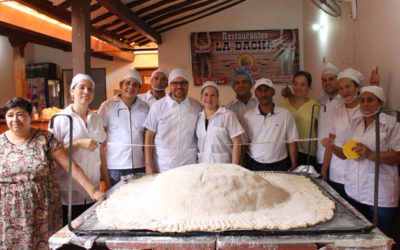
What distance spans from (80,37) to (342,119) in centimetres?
262

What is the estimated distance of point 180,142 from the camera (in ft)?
8.96

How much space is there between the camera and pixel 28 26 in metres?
5.16

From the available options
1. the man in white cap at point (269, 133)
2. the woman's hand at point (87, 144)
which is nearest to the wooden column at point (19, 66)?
the woman's hand at point (87, 144)

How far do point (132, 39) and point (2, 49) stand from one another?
4.26 metres

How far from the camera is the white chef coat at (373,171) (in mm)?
2098

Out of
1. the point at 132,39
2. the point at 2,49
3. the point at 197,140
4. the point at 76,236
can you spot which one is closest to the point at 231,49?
the point at 132,39

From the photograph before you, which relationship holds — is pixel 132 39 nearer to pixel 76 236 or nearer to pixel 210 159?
pixel 210 159

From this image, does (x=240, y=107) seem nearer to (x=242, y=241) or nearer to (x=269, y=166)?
(x=269, y=166)

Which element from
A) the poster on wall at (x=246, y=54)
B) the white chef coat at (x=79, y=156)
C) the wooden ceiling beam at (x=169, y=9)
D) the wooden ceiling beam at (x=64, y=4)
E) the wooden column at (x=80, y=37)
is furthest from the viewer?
the poster on wall at (x=246, y=54)

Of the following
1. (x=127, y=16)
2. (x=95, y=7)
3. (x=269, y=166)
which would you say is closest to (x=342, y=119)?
(x=269, y=166)

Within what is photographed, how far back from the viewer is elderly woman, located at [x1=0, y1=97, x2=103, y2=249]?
6.61ft

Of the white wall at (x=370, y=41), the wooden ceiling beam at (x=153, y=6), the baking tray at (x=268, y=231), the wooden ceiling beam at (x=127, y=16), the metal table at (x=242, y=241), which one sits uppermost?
the wooden ceiling beam at (x=153, y=6)

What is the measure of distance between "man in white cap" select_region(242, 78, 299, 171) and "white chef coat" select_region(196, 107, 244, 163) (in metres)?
0.21

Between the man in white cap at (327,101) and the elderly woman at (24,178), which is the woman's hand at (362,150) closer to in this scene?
the man in white cap at (327,101)
